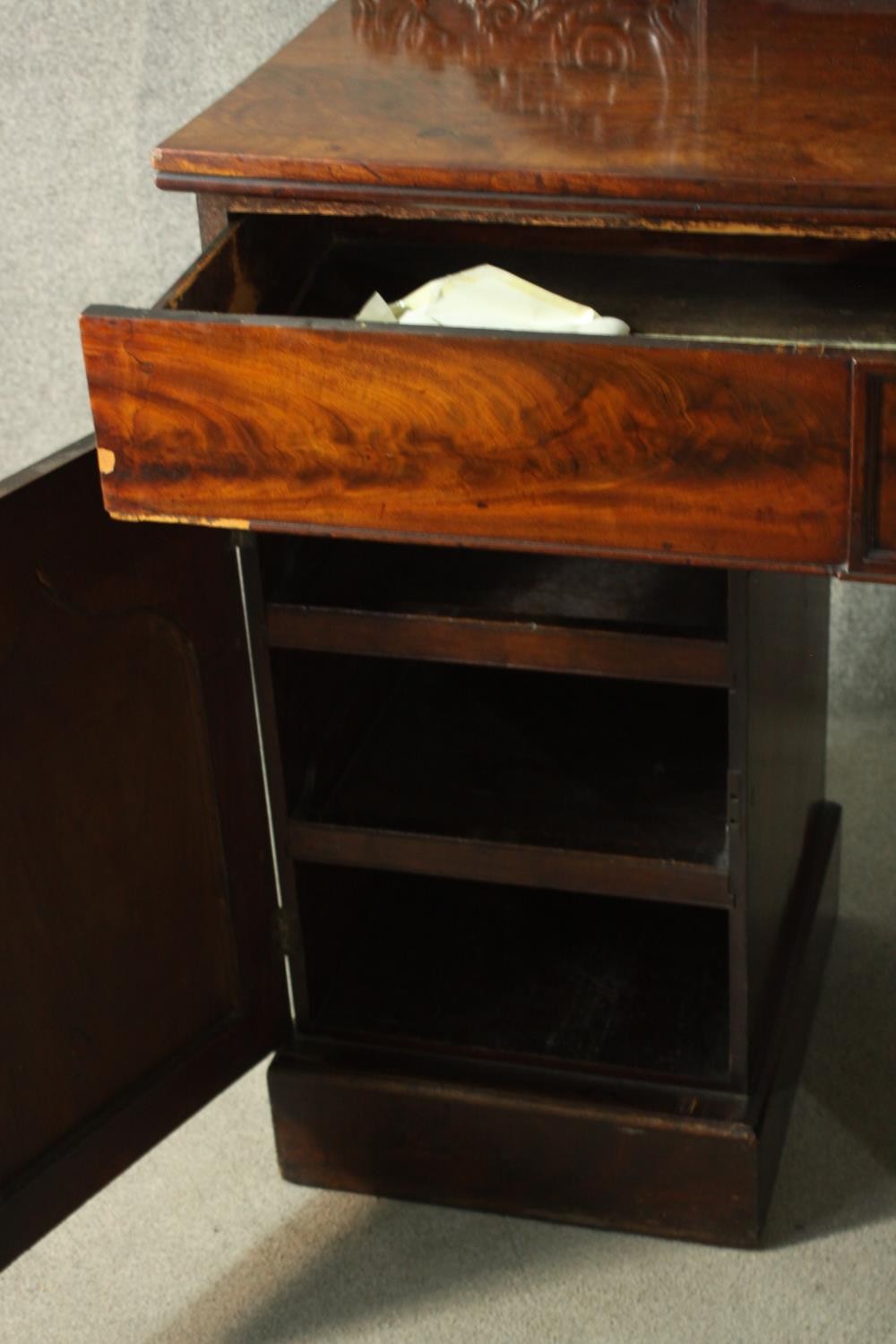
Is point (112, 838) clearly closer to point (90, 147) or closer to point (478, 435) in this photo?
point (478, 435)

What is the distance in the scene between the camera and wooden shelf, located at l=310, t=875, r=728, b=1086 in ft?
4.33

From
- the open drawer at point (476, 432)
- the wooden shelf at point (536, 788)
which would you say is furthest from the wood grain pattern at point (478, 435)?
the wooden shelf at point (536, 788)

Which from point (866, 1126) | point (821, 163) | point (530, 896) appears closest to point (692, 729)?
point (530, 896)

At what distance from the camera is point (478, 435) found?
0.89 metres

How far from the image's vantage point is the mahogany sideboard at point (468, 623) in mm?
892

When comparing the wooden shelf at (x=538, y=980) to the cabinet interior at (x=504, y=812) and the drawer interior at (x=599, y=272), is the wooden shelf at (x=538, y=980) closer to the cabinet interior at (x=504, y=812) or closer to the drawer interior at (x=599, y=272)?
the cabinet interior at (x=504, y=812)

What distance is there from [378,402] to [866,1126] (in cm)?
75

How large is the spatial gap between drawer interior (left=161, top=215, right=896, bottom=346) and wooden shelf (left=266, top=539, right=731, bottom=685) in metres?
0.17

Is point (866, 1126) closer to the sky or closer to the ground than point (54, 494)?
closer to the ground

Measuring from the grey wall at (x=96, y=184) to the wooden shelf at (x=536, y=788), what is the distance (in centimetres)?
52

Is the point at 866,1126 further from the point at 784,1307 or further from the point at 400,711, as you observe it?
the point at 400,711

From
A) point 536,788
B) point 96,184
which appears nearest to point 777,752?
point 536,788

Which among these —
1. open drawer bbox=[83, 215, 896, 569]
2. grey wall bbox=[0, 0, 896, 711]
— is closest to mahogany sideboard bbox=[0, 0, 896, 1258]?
open drawer bbox=[83, 215, 896, 569]

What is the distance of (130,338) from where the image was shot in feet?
2.97
